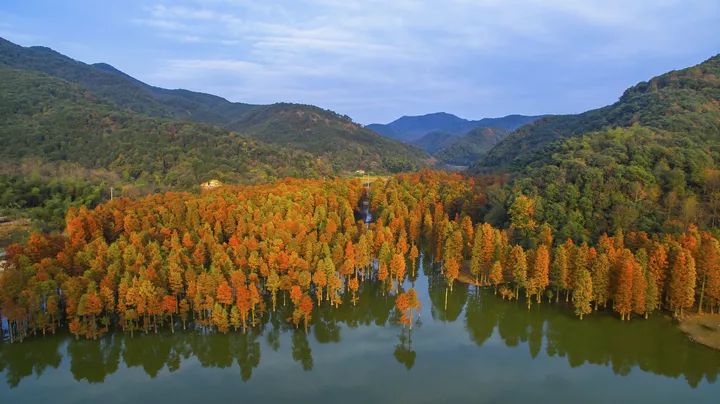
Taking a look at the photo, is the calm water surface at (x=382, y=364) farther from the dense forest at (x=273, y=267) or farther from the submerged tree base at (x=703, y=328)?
the dense forest at (x=273, y=267)

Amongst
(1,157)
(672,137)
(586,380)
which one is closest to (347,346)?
(586,380)

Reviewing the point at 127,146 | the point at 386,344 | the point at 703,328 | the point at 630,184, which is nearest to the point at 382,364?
the point at 386,344

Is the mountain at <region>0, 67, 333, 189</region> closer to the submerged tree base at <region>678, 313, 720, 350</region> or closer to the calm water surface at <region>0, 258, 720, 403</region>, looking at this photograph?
the calm water surface at <region>0, 258, 720, 403</region>

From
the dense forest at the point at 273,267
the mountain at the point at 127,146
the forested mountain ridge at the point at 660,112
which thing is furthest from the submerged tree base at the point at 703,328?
the mountain at the point at 127,146

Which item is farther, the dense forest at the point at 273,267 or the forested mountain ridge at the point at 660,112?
the forested mountain ridge at the point at 660,112

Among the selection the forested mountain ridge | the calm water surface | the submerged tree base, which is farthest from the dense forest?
the forested mountain ridge
